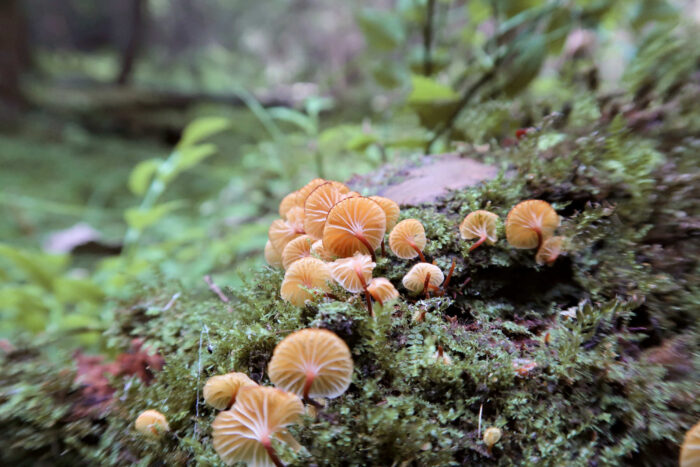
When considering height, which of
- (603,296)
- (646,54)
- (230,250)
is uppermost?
(646,54)

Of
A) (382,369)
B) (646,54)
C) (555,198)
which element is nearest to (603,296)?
(555,198)

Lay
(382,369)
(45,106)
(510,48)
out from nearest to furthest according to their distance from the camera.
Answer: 1. (382,369)
2. (510,48)
3. (45,106)

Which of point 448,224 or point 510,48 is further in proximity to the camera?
point 510,48

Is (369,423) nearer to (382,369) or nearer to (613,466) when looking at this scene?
(382,369)

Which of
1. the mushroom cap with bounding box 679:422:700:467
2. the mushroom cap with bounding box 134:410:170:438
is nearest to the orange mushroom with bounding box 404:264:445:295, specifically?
the mushroom cap with bounding box 679:422:700:467

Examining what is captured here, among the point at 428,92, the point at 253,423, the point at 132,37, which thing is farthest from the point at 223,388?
the point at 132,37

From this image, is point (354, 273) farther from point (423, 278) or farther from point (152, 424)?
point (152, 424)
